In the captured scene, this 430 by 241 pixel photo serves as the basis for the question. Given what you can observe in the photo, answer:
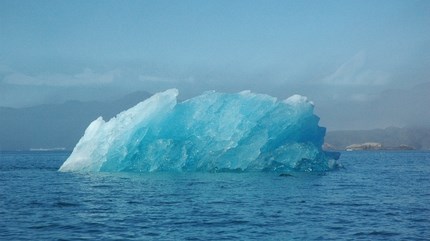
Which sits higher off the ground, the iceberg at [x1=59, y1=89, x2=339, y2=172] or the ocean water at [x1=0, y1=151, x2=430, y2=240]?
the iceberg at [x1=59, y1=89, x2=339, y2=172]

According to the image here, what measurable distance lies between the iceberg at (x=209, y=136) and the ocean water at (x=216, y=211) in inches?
254

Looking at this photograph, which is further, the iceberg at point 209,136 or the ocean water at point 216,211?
the iceberg at point 209,136

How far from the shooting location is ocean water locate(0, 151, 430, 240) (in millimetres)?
15516

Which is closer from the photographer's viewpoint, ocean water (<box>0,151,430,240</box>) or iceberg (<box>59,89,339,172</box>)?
ocean water (<box>0,151,430,240</box>)

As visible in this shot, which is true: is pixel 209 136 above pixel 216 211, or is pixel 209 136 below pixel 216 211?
above

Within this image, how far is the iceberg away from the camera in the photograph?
3753 cm

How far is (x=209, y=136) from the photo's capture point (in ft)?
124

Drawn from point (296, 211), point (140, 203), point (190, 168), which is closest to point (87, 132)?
point (190, 168)

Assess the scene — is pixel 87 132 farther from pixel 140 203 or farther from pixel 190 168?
pixel 140 203

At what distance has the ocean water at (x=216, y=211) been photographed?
1552cm

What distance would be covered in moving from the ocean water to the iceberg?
645 cm

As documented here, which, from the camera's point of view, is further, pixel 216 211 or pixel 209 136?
pixel 209 136

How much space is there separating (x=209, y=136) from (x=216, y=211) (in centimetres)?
1810

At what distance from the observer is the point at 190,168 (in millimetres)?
40375
